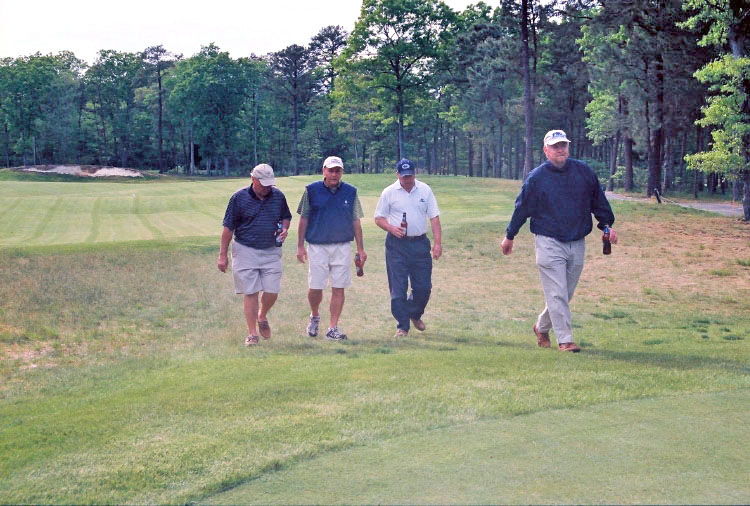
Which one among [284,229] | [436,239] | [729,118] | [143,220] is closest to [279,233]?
[284,229]

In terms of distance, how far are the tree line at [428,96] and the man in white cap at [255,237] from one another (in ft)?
62.3

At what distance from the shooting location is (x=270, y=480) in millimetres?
4551

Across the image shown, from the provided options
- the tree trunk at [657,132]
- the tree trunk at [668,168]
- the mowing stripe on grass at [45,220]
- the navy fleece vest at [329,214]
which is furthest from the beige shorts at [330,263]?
the tree trunk at [668,168]

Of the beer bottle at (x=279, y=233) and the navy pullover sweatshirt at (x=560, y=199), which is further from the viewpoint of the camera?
the beer bottle at (x=279, y=233)

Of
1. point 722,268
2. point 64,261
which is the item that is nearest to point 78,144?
point 64,261

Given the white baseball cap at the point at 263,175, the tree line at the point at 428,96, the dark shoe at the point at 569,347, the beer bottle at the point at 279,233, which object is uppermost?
the tree line at the point at 428,96

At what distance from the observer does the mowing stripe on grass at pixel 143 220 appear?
25267mm

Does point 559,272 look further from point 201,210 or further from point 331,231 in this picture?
point 201,210

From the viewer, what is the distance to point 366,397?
6285 millimetres

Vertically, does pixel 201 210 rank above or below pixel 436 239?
below

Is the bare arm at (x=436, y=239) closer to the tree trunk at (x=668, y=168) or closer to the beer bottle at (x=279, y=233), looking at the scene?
the beer bottle at (x=279, y=233)

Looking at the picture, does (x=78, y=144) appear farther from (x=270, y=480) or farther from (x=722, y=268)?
(x=270, y=480)

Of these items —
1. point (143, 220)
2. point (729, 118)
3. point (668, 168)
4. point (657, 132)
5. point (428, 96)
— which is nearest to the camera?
point (729, 118)

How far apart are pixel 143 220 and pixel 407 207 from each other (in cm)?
2221
